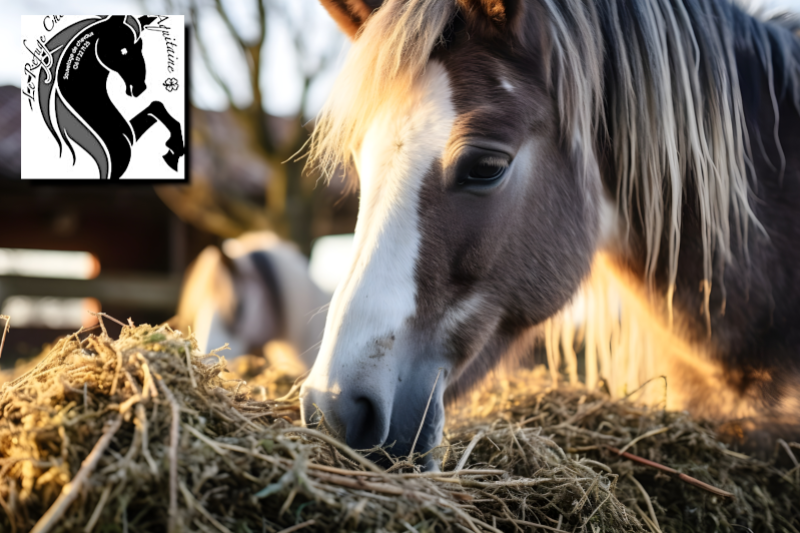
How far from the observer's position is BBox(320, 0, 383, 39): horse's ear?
4.97 feet

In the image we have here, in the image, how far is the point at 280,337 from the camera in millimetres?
4465

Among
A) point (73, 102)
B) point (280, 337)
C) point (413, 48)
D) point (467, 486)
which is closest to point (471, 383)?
point (467, 486)

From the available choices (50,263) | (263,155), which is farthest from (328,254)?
(50,263)

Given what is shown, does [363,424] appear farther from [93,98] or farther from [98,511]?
[93,98]

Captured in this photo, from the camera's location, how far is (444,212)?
115cm

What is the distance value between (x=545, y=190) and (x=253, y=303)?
3343 mm

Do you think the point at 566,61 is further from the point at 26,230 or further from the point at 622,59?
the point at 26,230

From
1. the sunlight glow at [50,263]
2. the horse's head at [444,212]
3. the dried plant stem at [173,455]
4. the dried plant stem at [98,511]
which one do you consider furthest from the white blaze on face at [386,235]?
the sunlight glow at [50,263]

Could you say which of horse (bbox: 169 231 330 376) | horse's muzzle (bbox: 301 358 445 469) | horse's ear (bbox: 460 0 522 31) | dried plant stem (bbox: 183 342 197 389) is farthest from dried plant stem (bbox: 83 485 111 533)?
horse (bbox: 169 231 330 376)

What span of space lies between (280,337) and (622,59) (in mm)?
3713

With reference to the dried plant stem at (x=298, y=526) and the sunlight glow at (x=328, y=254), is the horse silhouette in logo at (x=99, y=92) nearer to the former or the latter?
the dried plant stem at (x=298, y=526)

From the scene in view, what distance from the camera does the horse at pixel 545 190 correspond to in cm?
109

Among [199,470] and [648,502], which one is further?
[648,502]

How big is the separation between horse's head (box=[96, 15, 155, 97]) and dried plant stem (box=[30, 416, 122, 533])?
7.34ft
